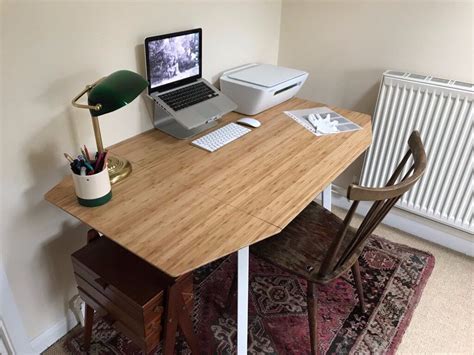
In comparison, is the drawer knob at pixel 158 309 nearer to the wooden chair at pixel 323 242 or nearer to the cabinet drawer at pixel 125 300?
the cabinet drawer at pixel 125 300

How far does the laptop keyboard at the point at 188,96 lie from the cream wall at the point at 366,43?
2.56 ft

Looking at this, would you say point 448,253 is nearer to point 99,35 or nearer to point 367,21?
point 367,21

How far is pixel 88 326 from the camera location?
1.44 meters

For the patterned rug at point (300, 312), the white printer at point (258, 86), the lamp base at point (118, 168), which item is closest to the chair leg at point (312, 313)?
the patterned rug at point (300, 312)

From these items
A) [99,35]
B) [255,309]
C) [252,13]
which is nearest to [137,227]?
[99,35]

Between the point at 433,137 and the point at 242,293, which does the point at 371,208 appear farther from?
the point at 433,137

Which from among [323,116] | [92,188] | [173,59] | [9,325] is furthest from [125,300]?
[323,116]

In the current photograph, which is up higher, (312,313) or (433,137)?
(433,137)

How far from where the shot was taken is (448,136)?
1810 mm

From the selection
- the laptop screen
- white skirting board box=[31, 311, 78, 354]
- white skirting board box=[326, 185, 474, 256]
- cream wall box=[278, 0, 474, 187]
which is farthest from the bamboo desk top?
white skirting board box=[326, 185, 474, 256]

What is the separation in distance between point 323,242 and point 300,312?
16.1 inches

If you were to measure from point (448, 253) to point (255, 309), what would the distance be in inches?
45.4

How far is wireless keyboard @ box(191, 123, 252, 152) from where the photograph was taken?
1518 mm

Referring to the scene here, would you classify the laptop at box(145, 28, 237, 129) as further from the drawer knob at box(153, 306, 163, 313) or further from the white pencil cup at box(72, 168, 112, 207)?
the drawer knob at box(153, 306, 163, 313)
